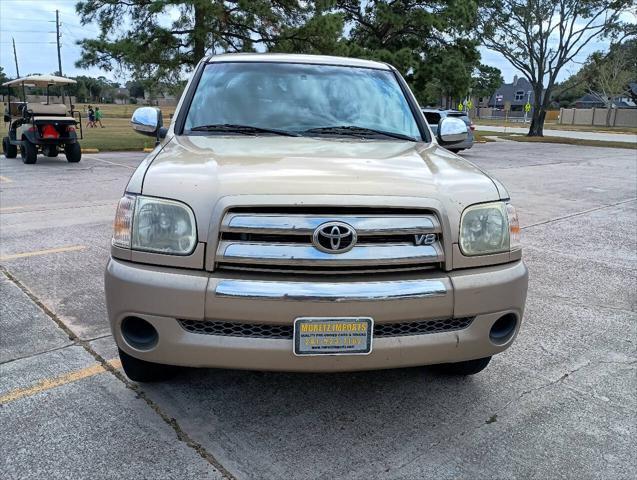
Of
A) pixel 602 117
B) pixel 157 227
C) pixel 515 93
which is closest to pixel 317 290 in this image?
pixel 157 227

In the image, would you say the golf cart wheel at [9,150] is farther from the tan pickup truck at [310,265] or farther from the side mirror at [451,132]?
the tan pickup truck at [310,265]

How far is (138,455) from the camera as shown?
2.40m

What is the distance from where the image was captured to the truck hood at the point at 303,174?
2.37m

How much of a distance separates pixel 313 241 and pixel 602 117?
68.0 m

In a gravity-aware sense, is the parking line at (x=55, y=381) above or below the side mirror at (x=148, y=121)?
below

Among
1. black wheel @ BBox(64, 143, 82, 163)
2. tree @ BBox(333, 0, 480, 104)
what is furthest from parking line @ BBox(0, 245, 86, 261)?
tree @ BBox(333, 0, 480, 104)

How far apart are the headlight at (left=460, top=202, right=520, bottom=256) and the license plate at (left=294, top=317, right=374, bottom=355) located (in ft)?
1.97

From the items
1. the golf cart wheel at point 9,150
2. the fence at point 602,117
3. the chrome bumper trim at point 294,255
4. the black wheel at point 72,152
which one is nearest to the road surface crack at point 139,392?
the chrome bumper trim at point 294,255

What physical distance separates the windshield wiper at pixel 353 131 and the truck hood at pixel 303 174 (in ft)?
1.15

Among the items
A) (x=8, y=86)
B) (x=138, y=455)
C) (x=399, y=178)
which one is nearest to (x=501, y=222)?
(x=399, y=178)

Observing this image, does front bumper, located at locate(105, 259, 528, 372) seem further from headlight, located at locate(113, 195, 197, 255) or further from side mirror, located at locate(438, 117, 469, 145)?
side mirror, located at locate(438, 117, 469, 145)

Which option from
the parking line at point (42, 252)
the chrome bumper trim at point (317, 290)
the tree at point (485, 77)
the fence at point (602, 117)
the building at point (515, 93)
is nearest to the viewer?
the chrome bumper trim at point (317, 290)

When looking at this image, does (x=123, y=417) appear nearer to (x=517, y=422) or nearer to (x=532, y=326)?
(x=517, y=422)

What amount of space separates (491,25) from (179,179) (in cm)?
3327
